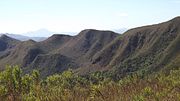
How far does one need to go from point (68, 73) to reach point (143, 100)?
5484 inches

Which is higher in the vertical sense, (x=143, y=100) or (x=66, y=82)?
(x=143, y=100)

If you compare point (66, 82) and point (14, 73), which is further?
point (66, 82)

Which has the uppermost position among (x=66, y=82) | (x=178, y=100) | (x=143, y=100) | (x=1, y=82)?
(x=178, y=100)

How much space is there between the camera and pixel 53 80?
586 feet

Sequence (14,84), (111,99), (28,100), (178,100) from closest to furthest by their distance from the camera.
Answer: (178,100)
(111,99)
(28,100)
(14,84)

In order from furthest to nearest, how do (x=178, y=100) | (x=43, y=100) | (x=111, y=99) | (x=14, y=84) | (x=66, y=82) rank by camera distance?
1. (x=66, y=82)
2. (x=14, y=84)
3. (x=43, y=100)
4. (x=111, y=99)
5. (x=178, y=100)

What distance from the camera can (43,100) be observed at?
153 ft

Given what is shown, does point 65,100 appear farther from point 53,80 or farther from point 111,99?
point 53,80

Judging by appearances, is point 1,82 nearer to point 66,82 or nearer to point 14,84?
point 14,84

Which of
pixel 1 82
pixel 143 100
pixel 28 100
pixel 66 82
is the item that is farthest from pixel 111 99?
pixel 66 82

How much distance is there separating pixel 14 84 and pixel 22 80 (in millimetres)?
6501

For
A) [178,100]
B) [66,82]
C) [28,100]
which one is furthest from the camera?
[66,82]

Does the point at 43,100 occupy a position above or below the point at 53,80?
above

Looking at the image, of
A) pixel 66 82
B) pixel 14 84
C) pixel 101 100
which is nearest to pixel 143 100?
pixel 101 100
